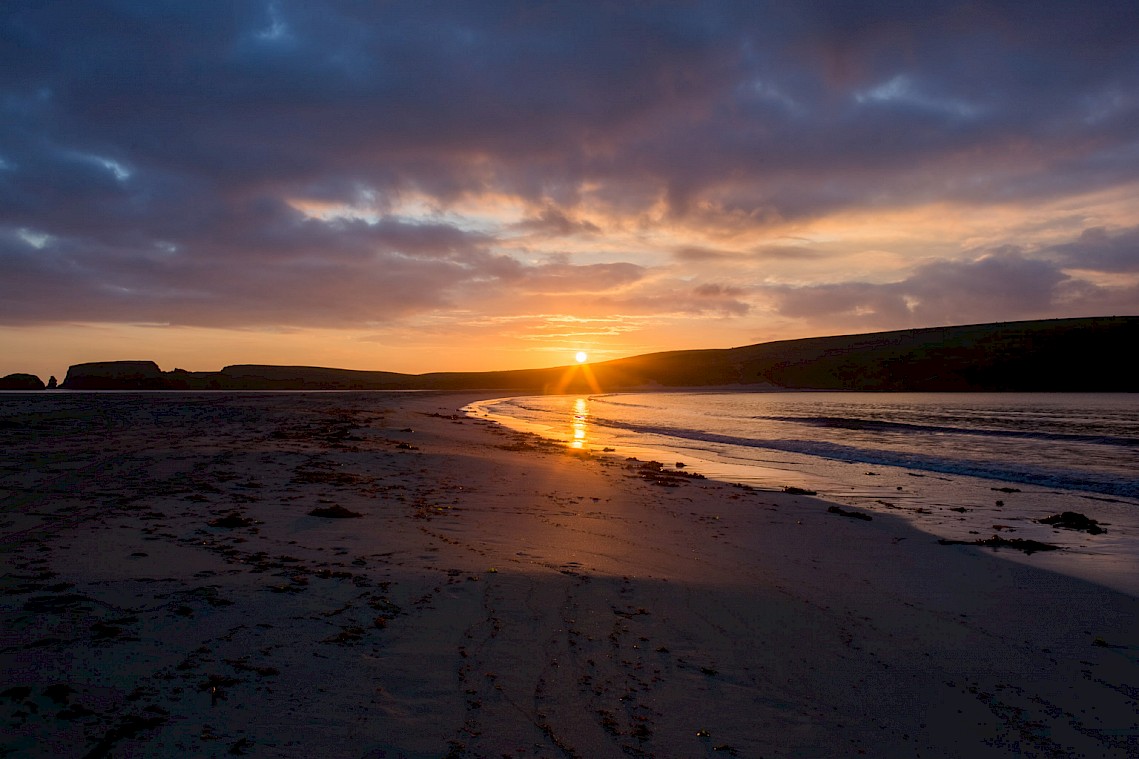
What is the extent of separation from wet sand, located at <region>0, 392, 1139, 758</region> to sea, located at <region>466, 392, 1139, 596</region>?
2.04m

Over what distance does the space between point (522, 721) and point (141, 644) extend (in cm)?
270

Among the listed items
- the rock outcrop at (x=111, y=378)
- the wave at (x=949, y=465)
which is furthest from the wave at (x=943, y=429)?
the rock outcrop at (x=111, y=378)

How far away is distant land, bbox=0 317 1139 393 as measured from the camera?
342 feet

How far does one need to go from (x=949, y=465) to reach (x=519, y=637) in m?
19.1

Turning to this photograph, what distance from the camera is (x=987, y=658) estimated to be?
5191 millimetres

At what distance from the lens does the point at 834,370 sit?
128125 millimetres

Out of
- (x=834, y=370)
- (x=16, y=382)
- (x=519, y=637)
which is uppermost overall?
(x=834, y=370)

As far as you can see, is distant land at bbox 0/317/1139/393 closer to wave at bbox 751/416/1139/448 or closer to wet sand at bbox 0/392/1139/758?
wave at bbox 751/416/1139/448

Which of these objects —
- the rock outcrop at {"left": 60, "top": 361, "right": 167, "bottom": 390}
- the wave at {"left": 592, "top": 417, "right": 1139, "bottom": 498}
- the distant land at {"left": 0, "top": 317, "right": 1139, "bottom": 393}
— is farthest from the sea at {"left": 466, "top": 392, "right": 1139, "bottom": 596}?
the rock outcrop at {"left": 60, "top": 361, "right": 167, "bottom": 390}

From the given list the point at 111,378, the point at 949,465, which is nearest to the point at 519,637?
the point at 949,465

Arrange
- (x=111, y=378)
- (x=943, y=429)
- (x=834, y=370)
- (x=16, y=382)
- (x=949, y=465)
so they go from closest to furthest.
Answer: (x=949, y=465) < (x=943, y=429) < (x=16, y=382) < (x=111, y=378) < (x=834, y=370)

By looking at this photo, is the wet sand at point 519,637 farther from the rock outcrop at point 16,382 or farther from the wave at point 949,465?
the rock outcrop at point 16,382

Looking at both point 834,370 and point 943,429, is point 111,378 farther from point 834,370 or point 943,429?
point 834,370

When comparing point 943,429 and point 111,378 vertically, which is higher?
point 111,378
